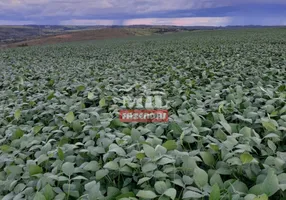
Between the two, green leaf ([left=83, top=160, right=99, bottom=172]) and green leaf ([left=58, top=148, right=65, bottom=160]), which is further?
green leaf ([left=58, top=148, right=65, bottom=160])

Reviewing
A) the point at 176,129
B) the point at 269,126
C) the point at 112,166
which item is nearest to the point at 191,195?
the point at 112,166

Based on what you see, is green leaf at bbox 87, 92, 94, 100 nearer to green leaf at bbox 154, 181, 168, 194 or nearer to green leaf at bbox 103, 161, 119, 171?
green leaf at bbox 103, 161, 119, 171

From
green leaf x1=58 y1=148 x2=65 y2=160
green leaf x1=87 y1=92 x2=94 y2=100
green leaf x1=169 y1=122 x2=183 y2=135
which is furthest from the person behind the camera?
green leaf x1=87 y1=92 x2=94 y2=100

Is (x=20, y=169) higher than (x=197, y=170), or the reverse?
(x=197, y=170)

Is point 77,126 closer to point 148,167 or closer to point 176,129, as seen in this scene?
point 176,129

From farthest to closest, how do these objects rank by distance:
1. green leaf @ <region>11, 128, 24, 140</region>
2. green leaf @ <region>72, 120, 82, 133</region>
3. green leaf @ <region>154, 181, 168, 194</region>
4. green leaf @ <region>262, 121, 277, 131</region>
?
green leaf @ <region>11, 128, 24, 140</region> → green leaf @ <region>72, 120, 82, 133</region> → green leaf @ <region>262, 121, 277, 131</region> → green leaf @ <region>154, 181, 168, 194</region>

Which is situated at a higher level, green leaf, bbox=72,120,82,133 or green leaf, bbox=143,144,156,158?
green leaf, bbox=143,144,156,158

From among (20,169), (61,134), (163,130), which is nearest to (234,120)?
(163,130)

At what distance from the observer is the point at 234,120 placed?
2590 millimetres

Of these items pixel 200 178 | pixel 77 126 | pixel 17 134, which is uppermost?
pixel 200 178

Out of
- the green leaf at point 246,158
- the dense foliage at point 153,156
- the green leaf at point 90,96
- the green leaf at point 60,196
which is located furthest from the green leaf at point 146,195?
the green leaf at point 90,96

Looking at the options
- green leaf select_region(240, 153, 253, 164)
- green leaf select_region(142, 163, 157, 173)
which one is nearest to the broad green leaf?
green leaf select_region(142, 163, 157, 173)

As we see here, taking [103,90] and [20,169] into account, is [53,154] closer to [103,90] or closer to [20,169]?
[20,169]

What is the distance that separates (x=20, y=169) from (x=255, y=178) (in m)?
1.49
